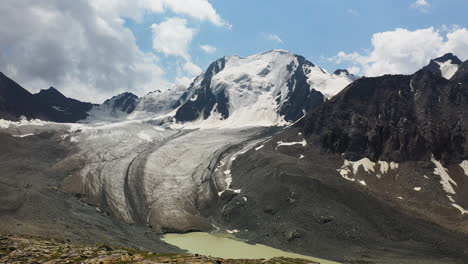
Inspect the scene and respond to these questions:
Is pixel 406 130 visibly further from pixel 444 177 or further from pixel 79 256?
pixel 79 256

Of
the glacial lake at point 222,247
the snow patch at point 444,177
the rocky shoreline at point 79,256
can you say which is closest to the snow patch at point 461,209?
the snow patch at point 444,177

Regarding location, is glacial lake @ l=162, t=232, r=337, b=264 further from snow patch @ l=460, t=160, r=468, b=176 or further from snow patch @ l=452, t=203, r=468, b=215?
snow patch @ l=460, t=160, r=468, b=176

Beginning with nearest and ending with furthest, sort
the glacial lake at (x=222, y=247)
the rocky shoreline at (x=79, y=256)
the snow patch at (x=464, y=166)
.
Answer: the rocky shoreline at (x=79, y=256) → the glacial lake at (x=222, y=247) → the snow patch at (x=464, y=166)

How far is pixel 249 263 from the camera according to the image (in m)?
50.6

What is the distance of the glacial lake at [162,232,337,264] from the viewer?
102438 millimetres

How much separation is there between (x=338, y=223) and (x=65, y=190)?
4078 inches

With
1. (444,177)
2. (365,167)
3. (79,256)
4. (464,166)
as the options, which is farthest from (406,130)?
(79,256)

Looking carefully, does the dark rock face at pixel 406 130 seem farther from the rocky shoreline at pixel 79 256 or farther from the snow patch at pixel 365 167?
the rocky shoreline at pixel 79 256

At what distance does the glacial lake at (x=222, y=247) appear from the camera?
4033 inches

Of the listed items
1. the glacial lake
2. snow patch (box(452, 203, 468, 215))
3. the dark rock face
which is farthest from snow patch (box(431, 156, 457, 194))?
the glacial lake

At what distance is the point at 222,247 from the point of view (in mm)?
111125

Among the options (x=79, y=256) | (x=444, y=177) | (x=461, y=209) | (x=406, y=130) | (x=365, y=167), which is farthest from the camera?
(x=406, y=130)

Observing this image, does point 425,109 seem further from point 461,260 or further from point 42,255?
point 42,255

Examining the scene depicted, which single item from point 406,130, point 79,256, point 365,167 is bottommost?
point 79,256
